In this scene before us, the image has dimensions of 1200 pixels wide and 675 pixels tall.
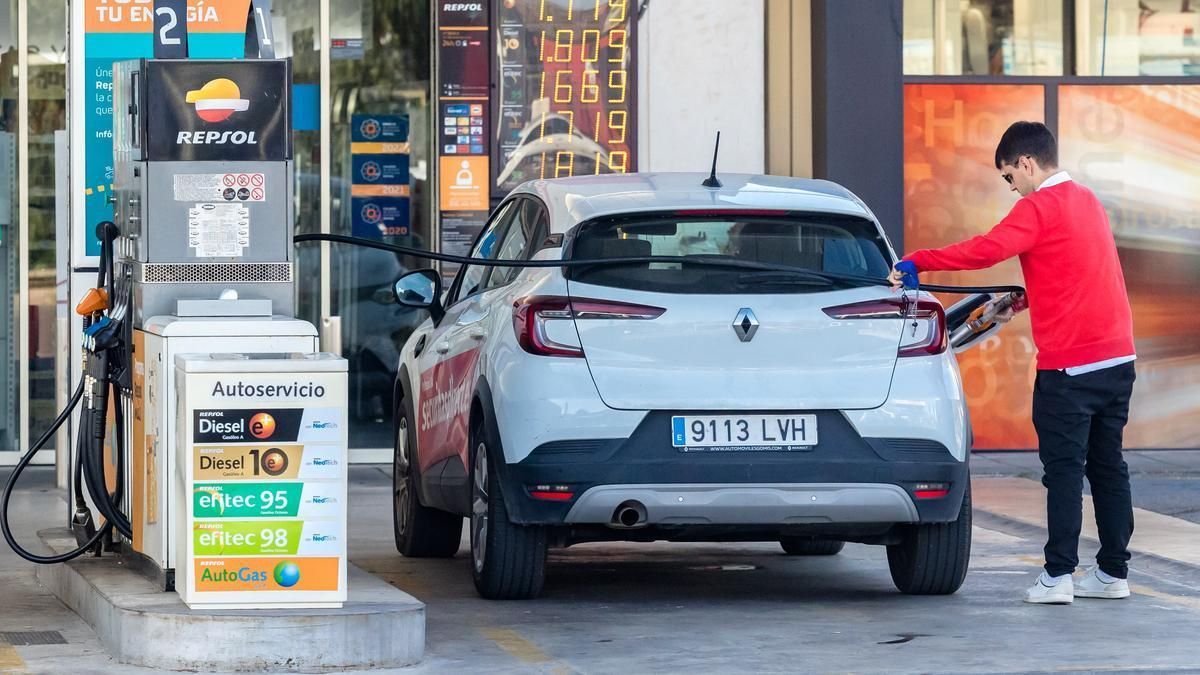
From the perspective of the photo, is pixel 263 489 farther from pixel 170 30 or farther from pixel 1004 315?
pixel 1004 315

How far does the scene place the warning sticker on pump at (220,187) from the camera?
7.37 metres

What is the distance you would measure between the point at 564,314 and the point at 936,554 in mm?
1765

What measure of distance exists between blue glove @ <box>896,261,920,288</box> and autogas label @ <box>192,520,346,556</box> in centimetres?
239

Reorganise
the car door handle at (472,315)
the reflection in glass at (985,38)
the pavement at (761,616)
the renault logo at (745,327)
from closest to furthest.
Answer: the pavement at (761,616) < the renault logo at (745,327) < the car door handle at (472,315) < the reflection in glass at (985,38)

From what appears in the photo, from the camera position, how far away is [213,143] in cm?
739

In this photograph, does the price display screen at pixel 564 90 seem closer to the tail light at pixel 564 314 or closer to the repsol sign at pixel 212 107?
the tail light at pixel 564 314

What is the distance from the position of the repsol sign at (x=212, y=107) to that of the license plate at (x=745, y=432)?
1.76 meters

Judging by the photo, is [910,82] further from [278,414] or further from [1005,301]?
[278,414]

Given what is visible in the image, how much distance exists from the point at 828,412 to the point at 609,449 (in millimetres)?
802

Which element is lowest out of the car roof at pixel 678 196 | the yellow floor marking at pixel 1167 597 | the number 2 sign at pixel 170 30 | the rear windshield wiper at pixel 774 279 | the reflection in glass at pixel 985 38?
the yellow floor marking at pixel 1167 597

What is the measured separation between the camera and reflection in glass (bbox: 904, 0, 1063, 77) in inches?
581

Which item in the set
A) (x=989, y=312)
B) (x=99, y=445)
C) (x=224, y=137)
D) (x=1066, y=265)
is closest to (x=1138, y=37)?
(x=989, y=312)

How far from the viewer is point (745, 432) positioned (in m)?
7.70

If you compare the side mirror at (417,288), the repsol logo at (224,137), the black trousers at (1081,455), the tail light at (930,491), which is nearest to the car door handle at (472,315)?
the side mirror at (417,288)
